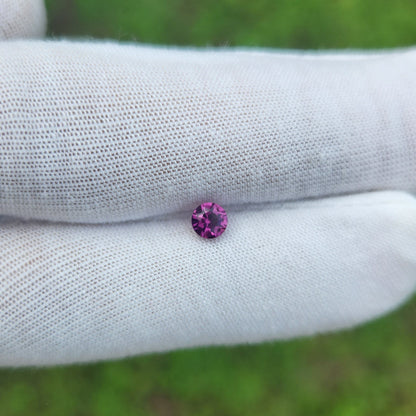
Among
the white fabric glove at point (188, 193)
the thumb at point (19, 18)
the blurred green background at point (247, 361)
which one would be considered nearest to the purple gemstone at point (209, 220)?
the white fabric glove at point (188, 193)

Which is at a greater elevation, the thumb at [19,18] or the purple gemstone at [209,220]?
the thumb at [19,18]

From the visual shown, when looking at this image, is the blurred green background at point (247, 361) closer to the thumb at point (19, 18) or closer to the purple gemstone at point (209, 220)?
the thumb at point (19, 18)

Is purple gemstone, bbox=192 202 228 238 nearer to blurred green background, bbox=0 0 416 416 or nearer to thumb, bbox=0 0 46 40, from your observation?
thumb, bbox=0 0 46 40

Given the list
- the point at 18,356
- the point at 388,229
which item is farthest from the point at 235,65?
the point at 18,356

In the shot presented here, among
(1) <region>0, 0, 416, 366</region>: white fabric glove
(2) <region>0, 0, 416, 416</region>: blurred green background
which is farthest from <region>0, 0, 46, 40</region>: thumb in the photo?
(2) <region>0, 0, 416, 416</region>: blurred green background

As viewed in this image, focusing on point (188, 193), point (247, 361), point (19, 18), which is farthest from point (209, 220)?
point (247, 361)

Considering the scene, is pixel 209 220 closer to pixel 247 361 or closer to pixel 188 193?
pixel 188 193
